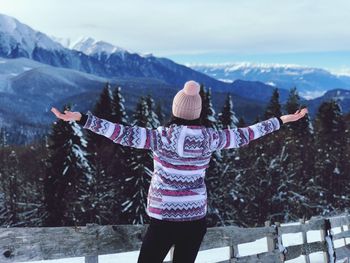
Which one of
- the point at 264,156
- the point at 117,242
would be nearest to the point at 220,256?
the point at 117,242

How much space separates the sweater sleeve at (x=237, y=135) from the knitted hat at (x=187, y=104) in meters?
0.27

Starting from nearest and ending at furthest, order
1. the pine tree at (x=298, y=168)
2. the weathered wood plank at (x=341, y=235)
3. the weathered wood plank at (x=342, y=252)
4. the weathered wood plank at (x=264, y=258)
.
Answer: the weathered wood plank at (x=264, y=258), the weathered wood plank at (x=342, y=252), the weathered wood plank at (x=341, y=235), the pine tree at (x=298, y=168)

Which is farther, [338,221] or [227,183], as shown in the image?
[227,183]

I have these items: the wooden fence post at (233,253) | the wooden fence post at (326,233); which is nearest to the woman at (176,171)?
the wooden fence post at (233,253)

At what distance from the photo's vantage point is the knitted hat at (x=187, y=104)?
4.57 m

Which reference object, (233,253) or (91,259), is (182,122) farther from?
(233,253)

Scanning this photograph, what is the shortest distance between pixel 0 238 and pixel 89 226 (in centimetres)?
103

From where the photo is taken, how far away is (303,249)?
887 centimetres

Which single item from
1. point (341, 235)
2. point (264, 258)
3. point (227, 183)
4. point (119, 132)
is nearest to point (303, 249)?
point (264, 258)

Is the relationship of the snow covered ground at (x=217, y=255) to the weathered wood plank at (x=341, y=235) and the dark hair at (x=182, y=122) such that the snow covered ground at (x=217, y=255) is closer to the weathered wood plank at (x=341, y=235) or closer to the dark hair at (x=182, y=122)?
the weathered wood plank at (x=341, y=235)

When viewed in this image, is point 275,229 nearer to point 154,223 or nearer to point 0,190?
point 154,223

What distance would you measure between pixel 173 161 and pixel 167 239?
64 cm

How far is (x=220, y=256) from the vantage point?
1221 cm

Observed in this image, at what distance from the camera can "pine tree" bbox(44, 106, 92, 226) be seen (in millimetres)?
35531
